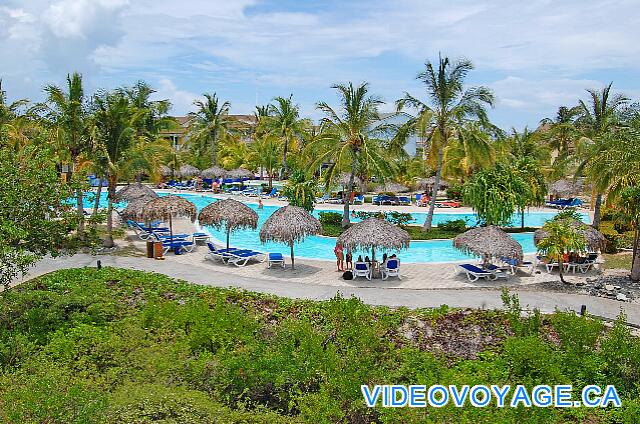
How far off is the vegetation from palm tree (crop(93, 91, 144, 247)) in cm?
843

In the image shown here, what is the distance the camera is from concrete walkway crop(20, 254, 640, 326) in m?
13.6

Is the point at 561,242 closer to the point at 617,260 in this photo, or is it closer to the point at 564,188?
the point at 617,260

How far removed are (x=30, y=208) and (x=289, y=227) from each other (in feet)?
25.2

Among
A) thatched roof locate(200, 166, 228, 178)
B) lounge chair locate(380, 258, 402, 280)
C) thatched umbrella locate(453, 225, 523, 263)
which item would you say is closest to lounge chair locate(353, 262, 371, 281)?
lounge chair locate(380, 258, 402, 280)

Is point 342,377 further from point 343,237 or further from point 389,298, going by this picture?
point 343,237

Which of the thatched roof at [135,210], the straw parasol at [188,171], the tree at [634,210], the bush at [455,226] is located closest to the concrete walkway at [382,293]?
the tree at [634,210]

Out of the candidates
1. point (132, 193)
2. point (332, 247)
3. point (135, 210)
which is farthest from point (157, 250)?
point (132, 193)

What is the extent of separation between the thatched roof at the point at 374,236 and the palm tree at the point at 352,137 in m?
8.66

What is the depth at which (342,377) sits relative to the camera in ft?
29.2

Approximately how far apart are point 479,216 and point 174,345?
17927 millimetres

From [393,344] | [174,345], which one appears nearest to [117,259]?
[174,345]

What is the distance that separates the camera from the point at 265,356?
9781 mm

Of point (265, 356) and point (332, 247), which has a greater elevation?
point (332, 247)

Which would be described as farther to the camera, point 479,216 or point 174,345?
point 479,216
